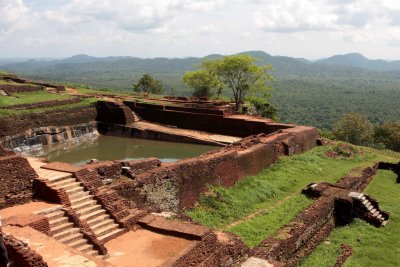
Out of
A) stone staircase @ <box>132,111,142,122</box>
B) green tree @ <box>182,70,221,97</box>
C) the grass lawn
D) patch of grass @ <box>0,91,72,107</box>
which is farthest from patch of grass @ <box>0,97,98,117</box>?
green tree @ <box>182,70,221,97</box>

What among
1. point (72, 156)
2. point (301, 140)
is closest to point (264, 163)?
point (301, 140)

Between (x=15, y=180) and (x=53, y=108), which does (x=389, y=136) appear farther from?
(x=15, y=180)

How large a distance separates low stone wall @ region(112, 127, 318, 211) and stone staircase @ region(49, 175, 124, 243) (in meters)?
0.99

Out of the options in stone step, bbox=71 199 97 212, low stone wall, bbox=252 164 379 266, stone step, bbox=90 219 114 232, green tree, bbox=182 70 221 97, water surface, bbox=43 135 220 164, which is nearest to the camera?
stone step, bbox=90 219 114 232

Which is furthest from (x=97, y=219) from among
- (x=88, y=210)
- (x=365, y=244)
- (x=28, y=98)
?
(x=28, y=98)

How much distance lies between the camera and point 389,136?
40.4m

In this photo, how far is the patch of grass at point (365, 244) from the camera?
35.4ft

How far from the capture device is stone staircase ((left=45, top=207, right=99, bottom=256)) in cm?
840

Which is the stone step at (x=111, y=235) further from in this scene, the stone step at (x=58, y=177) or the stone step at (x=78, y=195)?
the stone step at (x=58, y=177)

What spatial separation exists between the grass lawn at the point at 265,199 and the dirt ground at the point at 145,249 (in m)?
2.73

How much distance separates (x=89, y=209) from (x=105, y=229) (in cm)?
61

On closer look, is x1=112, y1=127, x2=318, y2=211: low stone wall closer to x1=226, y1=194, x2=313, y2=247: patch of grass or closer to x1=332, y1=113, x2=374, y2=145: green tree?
x1=226, y1=194, x2=313, y2=247: patch of grass

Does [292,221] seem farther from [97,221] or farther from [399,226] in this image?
[97,221]

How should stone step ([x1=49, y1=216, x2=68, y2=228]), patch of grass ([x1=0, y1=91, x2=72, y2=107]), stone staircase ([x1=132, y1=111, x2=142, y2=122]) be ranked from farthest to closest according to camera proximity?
stone staircase ([x1=132, y1=111, x2=142, y2=122]) < patch of grass ([x1=0, y1=91, x2=72, y2=107]) < stone step ([x1=49, y1=216, x2=68, y2=228])
